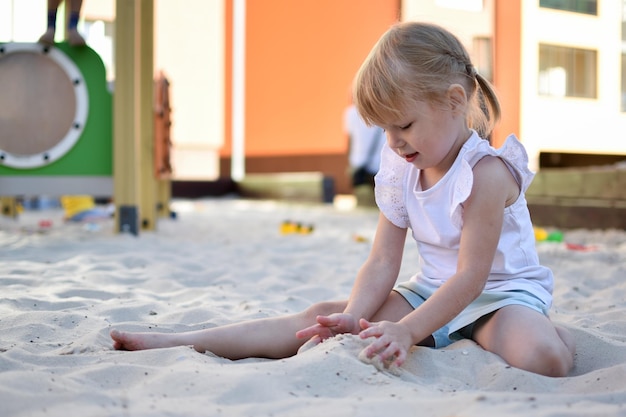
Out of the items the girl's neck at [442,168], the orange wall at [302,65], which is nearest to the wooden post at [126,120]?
the girl's neck at [442,168]

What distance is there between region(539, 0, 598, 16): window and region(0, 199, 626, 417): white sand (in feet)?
8.45

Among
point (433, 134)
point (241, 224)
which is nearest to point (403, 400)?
point (433, 134)

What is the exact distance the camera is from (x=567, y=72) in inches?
234

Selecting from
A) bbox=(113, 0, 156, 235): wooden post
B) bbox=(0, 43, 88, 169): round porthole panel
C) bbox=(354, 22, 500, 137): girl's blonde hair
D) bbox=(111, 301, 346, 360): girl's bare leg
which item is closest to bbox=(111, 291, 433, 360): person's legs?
bbox=(111, 301, 346, 360): girl's bare leg

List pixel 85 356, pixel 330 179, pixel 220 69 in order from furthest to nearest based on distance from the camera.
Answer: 1. pixel 220 69
2. pixel 330 179
3. pixel 85 356

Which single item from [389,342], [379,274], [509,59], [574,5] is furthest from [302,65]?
[389,342]

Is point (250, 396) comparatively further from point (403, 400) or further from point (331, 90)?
point (331, 90)

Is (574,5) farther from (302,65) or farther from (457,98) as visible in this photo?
(302,65)

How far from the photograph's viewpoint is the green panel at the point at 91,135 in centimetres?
366

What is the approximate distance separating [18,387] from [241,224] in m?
4.02

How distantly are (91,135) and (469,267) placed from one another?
2.85 m

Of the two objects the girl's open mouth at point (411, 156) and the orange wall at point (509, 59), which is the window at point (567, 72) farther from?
the girl's open mouth at point (411, 156)

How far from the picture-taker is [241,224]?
5141mm

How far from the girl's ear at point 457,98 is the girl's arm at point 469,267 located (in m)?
0.13
